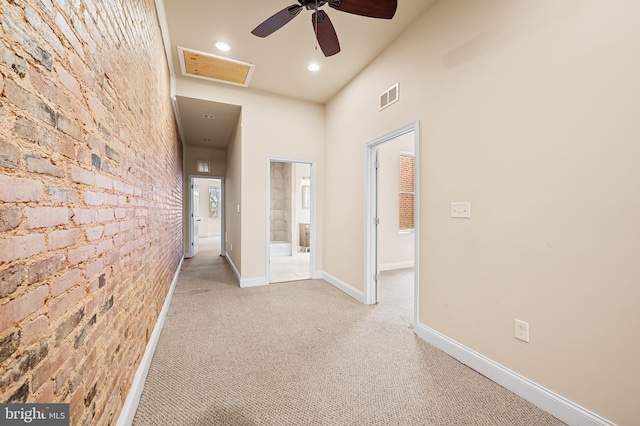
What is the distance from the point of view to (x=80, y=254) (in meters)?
0.90

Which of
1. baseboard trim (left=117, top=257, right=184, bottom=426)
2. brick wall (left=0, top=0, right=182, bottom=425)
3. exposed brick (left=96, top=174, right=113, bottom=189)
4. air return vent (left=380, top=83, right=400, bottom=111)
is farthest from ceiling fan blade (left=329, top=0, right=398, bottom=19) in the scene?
baseboard trim (left=117, top=257, right=184, bottom=426)

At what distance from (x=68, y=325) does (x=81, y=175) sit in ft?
1.65

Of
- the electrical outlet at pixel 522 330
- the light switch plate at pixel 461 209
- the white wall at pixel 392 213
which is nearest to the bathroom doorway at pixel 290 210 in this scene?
the white wall at pixel 392 213

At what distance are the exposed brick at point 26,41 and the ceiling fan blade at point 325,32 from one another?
1877 mm

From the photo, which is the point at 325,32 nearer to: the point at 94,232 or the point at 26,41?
the point at 26,41

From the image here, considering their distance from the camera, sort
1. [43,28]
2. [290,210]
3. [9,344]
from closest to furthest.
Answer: [9,344] → [43,28] → [290,210]

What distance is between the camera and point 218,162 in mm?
6684

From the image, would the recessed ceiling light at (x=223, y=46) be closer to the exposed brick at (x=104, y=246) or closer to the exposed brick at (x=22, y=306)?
the exposed brick at (x=104, y=246)

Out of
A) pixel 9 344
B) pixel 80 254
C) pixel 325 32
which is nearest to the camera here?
pixel 9 344

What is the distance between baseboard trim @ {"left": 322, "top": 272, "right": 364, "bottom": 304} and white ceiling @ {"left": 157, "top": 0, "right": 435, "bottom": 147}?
2.94 meters

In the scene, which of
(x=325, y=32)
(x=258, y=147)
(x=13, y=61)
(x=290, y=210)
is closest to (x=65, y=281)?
(x=13, y=61)

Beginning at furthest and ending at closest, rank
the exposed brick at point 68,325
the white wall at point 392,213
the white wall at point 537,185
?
the white wall at point 392,213
the white wall at point 537,185
the exposed brick at point 68,325

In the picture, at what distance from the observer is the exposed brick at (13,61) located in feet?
1.79

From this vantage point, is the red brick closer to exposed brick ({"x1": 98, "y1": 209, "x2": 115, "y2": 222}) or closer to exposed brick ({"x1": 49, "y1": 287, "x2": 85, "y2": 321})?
exposed brick ({"x1": 49, "y1": 287, "x2": 85, "y2": 321})
